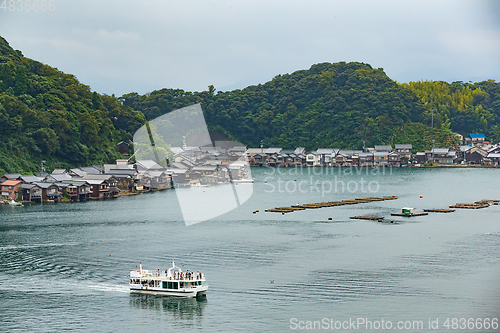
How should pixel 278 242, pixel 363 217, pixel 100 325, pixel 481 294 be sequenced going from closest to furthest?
pixel 100 325
pixel 481 294
pixel 278 242
pixel 363 217

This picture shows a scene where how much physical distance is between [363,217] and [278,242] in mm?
5841

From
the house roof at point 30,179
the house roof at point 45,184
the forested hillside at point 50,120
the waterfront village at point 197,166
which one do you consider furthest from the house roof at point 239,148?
the house roof at point 45,184

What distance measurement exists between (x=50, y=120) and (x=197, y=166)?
1092 cm

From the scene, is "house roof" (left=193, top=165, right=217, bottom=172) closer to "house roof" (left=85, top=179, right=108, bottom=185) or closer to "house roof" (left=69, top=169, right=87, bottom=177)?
"house roof" (left=69, top=169, right=87, bottom=177)

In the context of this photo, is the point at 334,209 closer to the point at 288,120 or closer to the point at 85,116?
the point at 85,116

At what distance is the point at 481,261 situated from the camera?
567 inches

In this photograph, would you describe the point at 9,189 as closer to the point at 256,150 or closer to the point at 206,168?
the point at 206,168

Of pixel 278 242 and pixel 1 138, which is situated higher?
pixel 1 138

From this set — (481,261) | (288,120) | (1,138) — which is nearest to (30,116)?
(1,138)

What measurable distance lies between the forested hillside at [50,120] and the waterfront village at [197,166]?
1958 millimetres

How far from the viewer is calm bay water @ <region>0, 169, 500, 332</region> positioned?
10789 mm

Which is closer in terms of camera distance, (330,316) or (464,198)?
(330,316)

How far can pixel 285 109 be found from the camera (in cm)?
6450

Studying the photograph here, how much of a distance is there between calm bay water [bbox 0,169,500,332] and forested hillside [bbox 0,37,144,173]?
32.6 ft
